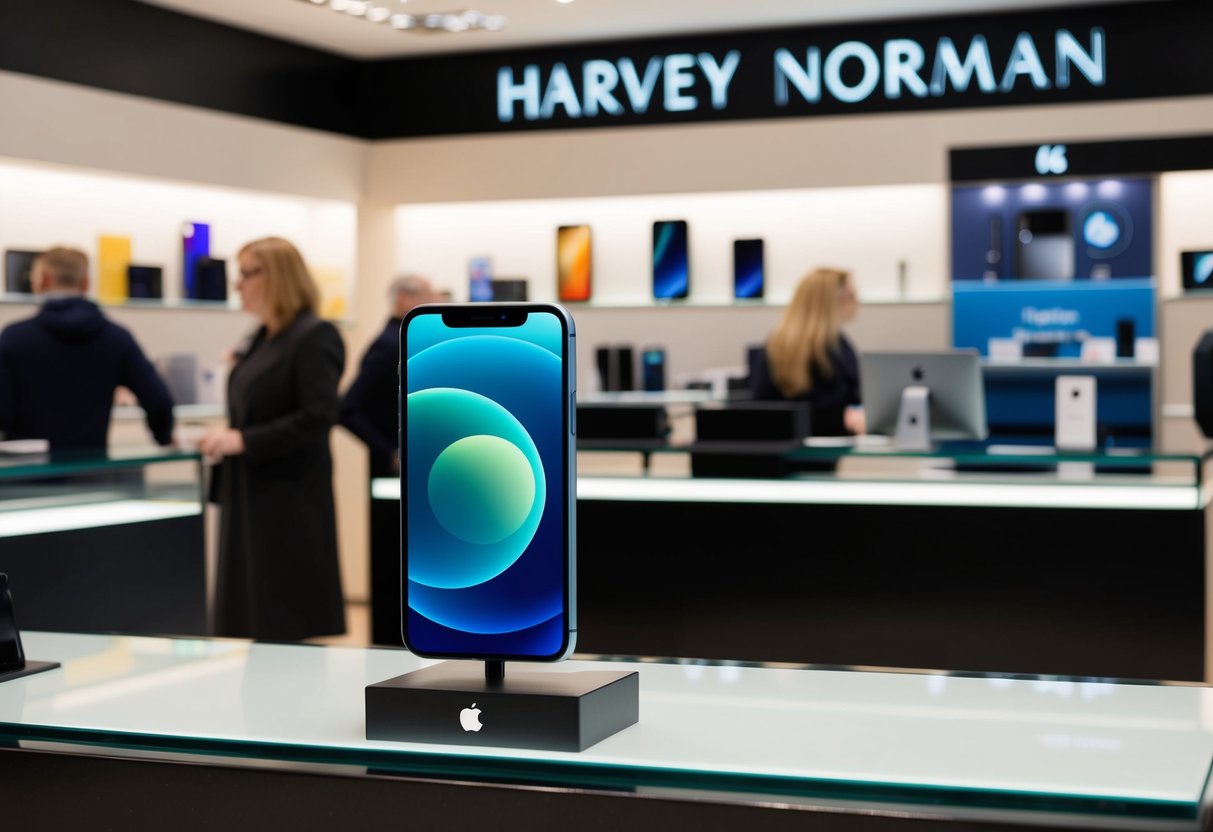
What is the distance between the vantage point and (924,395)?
4.75 meters

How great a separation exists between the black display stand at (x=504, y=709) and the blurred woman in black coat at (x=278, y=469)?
3149mm

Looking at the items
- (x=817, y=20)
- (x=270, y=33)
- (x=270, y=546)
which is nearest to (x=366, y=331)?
(x=270, y=33)

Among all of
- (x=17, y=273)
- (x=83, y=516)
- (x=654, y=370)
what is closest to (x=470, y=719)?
(x=83, y=516)

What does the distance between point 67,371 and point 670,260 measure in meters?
3.46

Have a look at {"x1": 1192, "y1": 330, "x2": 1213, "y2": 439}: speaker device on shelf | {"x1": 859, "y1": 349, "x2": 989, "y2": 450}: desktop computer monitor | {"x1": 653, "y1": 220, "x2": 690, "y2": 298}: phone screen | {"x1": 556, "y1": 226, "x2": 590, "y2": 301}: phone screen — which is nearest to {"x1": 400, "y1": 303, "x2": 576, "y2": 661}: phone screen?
{"x1": 859, "y1": 349, "x2": 989, "y2": 450}: desktop computer monitor

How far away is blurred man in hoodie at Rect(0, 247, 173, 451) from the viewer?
4.66 meters

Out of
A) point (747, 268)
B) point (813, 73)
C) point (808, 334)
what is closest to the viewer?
point (808, 334)

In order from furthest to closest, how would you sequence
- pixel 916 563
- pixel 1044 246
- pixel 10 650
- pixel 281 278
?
1. pixel 1044 246
2. pixel 281 278
3. pixel 916 563
4. pixel 10 650

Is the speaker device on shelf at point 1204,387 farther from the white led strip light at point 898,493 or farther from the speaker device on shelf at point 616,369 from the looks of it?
the speaker device on shelf at point 616,369

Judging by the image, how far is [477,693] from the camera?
1130 mm

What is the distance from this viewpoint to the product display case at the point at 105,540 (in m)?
3.02

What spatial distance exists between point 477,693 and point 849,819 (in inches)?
12.0

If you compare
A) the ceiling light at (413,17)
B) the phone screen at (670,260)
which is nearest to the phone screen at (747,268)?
the phone screen at (670,260)

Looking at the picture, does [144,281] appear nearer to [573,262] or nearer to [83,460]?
[573,262]
